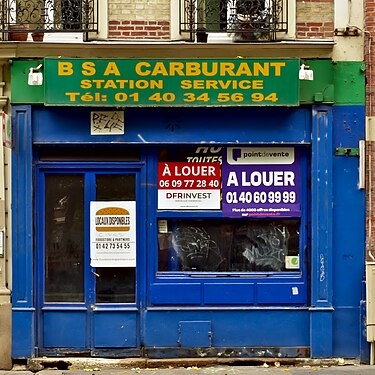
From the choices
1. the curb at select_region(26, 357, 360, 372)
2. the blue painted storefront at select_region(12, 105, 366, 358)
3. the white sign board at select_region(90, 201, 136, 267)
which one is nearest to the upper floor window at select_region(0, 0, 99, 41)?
the blue painted storefront at select_region(12, 105, 366, 358)

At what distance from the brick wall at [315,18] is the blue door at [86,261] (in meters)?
2.63

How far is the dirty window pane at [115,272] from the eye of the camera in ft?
33.4

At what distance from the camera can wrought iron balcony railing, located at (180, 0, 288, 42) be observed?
1005cm

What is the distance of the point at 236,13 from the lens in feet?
33.2

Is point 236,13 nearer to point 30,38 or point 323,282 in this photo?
point 30,38

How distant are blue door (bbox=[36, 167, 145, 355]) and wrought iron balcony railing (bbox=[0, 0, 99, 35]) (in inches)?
66.9

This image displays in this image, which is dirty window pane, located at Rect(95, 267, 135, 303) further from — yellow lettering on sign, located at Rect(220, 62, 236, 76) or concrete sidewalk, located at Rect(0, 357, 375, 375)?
yellow lettering on sign, located at Rect(220, 62, 236, 76)

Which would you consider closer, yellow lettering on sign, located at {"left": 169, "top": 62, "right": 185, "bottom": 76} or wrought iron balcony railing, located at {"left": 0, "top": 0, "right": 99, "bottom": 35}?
yellow lettering on sign, located at {"left": 169, "top": 62, "right": 185, "bottom": 76}

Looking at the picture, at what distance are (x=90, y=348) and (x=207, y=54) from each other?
3.82 m

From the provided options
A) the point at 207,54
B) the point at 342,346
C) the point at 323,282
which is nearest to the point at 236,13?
the point at 207,54

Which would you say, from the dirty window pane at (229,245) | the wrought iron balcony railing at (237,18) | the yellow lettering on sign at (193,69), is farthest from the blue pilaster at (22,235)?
the wrought iron balcony railing at (237,18)

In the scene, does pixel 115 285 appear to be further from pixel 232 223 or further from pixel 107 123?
pixel 107 123

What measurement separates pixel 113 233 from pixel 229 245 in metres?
1.44

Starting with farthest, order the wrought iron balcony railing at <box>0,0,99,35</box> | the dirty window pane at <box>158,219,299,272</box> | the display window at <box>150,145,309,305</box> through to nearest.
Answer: the dirty window pane at <box>158,219,299,272</box>, the display window at <box>150,145,309,305</box>, the wrought iron balcony railing at <box>0,0,99,35</box>
